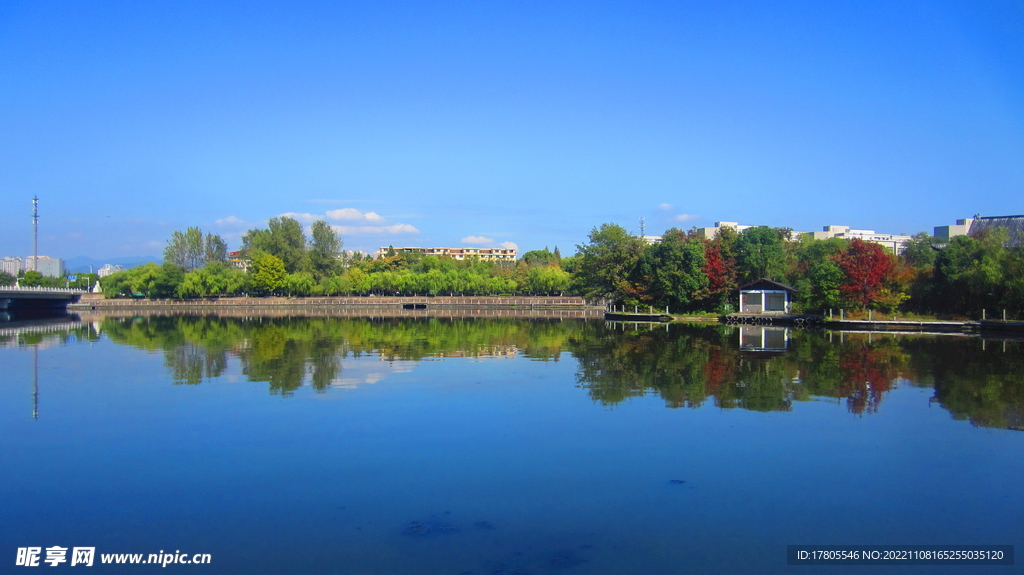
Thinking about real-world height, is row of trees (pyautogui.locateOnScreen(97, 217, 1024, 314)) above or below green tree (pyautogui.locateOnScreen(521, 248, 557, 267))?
below

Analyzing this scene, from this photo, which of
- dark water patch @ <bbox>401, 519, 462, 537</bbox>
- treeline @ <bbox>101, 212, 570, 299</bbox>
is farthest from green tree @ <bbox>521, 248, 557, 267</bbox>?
dark water patch @ <bbox>401, 519, 462, 537</bbox>

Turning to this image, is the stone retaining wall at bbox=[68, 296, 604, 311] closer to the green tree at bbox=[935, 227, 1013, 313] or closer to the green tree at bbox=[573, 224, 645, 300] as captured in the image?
the green tree at bbox=[573, 224, 645, 300]

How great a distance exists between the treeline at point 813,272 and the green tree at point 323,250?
3780cm

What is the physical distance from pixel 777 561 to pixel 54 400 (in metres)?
16.1

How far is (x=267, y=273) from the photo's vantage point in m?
79.8

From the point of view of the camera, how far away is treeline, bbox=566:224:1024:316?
38.2m

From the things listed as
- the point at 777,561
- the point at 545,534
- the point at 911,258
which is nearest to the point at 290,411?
the point at 545,534

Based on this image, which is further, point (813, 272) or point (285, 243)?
point (285, 243)

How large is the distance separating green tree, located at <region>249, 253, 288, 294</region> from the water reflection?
4058 cm

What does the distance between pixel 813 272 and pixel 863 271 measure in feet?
15.2

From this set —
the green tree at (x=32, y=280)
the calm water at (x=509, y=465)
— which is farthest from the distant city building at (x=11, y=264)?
the calm water at (x=509, y=465)

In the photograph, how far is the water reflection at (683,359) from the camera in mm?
16031

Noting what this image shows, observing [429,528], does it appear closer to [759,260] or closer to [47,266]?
[759,260]

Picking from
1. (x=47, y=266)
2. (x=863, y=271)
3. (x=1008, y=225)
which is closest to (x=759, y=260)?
(x=863, y=271)
